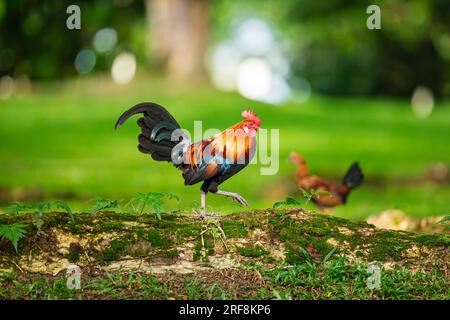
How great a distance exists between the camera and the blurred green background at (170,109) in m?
14.4

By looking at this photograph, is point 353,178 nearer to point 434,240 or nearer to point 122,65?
point 434,240

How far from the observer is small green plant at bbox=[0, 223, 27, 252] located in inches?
203

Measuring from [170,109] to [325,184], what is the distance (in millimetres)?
12074

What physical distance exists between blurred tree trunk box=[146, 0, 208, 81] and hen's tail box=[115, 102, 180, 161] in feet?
57.4

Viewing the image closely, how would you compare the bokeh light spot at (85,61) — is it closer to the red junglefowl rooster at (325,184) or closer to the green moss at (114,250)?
the red junglefowl rooster at (325,184)

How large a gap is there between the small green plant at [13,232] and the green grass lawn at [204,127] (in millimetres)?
6135

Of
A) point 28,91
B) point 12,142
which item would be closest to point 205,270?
point 12,142

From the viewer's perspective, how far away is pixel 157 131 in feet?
19.5

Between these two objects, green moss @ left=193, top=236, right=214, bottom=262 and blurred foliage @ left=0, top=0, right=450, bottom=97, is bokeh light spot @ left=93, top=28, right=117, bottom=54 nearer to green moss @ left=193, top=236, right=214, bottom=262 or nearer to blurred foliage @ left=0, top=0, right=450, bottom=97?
blurred foliage @ left=0, top=0, right=450, bottom=97

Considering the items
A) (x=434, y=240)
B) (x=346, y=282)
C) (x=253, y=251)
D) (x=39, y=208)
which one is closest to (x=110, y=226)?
(x=39, y=208)

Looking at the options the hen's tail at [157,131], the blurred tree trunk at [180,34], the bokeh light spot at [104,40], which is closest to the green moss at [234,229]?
the hen's tail at [157,131]

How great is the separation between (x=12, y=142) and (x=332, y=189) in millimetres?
11383

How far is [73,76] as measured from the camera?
29.7 meters

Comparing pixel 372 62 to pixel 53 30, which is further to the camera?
pixel 372 62
